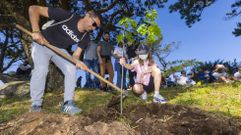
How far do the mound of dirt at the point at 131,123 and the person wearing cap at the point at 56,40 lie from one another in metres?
1.32

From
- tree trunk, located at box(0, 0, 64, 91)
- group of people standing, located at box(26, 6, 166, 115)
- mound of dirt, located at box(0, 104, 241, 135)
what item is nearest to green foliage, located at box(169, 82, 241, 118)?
mound of dirt, located at box(0, 104, 241, 135)

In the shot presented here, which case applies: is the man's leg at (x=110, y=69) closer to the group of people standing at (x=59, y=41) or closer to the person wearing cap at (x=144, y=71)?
the person wearing cap at (x=144, y=71)

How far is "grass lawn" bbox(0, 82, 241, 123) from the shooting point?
698 centimetres

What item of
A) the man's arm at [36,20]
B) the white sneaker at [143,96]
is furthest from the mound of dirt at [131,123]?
the white sneaker at [143,96]

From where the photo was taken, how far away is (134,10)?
16797 mm

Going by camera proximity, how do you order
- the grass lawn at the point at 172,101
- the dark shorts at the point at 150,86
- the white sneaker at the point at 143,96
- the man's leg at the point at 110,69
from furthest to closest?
the man's leg at the point at 110,69
the dark shorts at the point at 150,86
the white sneaker at the point at 143,96
the grass lawn at the point at 172,101

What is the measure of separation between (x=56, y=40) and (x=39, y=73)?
1.69 ft

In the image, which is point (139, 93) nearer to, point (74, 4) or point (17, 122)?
point (17, 122)

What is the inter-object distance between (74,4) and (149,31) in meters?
11.2

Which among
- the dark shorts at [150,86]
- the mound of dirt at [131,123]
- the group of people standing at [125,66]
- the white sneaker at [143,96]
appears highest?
the group of people standing at [125,66]

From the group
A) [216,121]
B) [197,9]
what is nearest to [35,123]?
[216,121]

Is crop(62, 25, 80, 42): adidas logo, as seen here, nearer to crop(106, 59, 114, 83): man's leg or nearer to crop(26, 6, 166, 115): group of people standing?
crop(26, 6, 166, 115): group of people standing

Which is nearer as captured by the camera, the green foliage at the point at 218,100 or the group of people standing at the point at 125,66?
the green foliage at the point at 218,100

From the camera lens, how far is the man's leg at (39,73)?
19.0 feet
